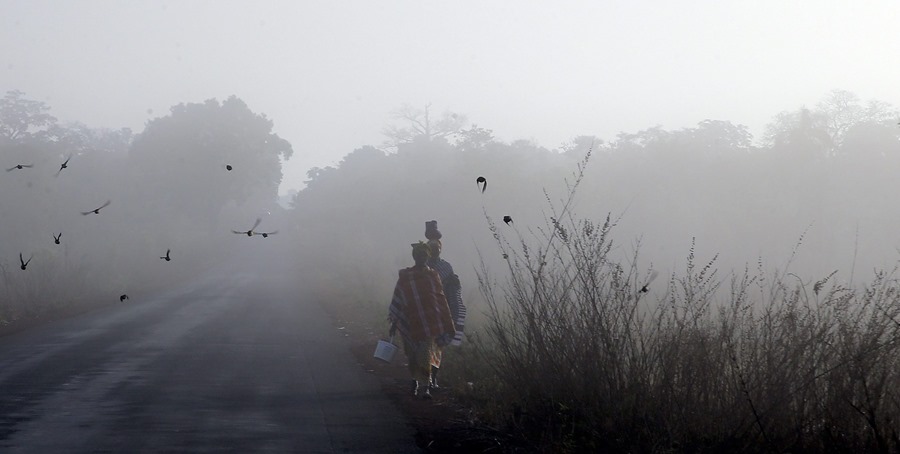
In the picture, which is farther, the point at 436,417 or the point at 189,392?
the point at 189,392

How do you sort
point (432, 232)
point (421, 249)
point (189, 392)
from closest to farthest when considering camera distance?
point (189, 392) < point (421, 249) < point (432, 232)

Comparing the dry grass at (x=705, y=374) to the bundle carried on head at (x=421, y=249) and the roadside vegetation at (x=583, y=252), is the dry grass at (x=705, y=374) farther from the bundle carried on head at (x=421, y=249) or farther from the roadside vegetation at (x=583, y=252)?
the bundle carried on head at (x=421, y=249)

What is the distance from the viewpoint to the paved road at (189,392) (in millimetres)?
8234

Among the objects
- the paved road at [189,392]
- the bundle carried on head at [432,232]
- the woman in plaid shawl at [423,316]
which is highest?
the bundle carried on head at [432,232]

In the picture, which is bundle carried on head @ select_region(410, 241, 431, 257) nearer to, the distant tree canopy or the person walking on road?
the person walking on road

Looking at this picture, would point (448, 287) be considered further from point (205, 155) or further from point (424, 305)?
point (205, 155)

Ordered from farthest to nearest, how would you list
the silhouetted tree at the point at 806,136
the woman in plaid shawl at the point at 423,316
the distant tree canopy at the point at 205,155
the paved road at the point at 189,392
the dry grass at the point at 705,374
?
the distant tree canopy at the point at 205,155 → the silhouetted tree at the point at 806,136 → the woman in plaid shawl at the point at 423,316 → the paved road at the point at 189,392 → the dry grass at the point at 705,374

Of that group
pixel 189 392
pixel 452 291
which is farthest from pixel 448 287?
pixel 189 392

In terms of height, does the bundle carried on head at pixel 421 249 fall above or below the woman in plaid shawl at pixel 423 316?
above

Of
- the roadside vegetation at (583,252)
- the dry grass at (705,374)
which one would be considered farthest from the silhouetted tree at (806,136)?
the dry grass at (705,374)

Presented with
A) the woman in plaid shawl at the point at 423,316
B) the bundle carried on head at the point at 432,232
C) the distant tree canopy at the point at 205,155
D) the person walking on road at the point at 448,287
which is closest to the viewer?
the woman in plaid shawl at the point at 423,316

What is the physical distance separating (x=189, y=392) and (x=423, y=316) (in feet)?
9.27

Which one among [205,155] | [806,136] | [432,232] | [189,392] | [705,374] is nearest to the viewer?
[705,374]

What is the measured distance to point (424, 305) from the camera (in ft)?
37.0
